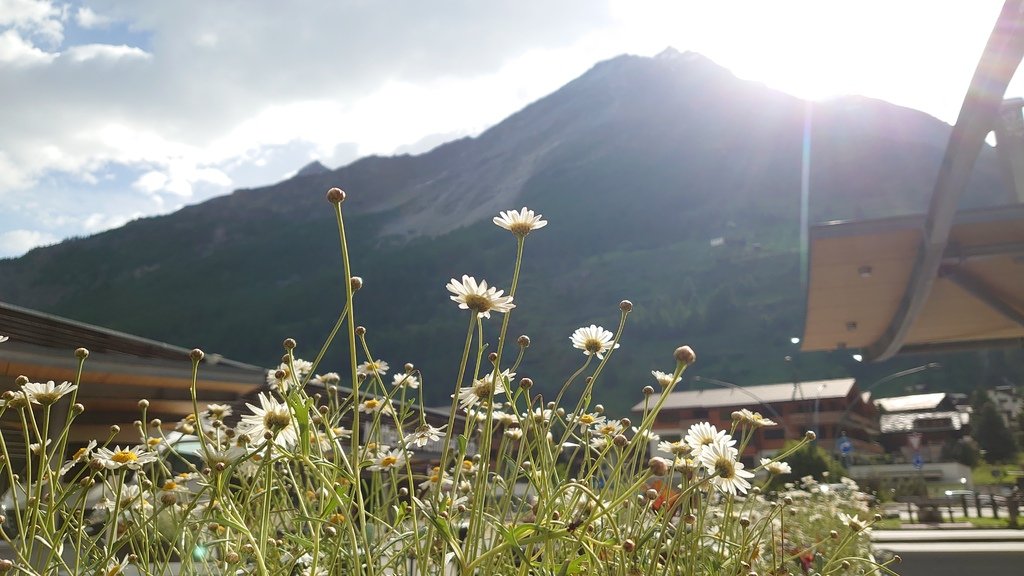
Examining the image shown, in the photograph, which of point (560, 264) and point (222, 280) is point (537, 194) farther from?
point (222, 280)

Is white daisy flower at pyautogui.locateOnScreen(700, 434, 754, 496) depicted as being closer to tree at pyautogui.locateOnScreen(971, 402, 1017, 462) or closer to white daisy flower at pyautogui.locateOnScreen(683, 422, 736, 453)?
white daisy flower at pyautogui.locateOnScreen(683, 422, 736, 453)

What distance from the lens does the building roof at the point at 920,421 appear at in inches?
1654

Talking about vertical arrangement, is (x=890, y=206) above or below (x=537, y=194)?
below

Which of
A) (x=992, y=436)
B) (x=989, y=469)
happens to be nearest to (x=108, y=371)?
(x=989, y=469)

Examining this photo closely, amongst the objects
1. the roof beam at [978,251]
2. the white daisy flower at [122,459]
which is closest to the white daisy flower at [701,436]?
the white daisy flower at [122,459]

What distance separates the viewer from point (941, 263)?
203 inches

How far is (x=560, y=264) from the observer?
103 m

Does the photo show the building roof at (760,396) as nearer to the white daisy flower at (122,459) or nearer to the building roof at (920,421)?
the building roof at (920,421)

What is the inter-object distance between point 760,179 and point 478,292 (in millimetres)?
121061

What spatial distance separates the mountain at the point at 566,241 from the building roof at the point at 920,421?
464 inches

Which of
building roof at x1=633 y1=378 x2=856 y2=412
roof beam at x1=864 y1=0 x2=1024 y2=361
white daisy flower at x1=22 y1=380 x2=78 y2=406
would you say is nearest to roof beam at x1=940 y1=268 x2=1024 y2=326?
roof beam at x1=864 y1=0 x2=1024 y2=361

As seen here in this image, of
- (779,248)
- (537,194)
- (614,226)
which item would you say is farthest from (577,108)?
(779,248)

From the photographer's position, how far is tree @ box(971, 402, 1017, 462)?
34344 mm

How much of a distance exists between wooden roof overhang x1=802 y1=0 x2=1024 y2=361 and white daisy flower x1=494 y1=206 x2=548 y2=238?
272cm
